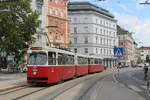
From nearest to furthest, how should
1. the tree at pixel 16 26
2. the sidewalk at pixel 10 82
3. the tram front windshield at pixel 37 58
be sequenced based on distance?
the sidewalk at pixel 10 82 → the tram front windshield at pixel 37 58 → the tree at pixel 16 26

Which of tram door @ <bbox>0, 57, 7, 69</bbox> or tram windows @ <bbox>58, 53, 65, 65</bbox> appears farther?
tram door @ <bbox>0, 57, 7, 69</bbox>

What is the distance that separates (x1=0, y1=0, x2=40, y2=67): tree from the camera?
44656 millimetres

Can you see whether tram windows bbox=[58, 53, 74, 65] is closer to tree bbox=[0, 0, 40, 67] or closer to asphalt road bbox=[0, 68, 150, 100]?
asphalt road bbox=[0, 68, 150, 100]

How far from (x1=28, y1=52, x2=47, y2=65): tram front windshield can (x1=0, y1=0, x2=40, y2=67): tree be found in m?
23.5

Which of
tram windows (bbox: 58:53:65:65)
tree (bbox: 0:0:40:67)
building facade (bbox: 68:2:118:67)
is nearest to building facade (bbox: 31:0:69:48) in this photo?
building facade (bbox: 68:2:118:67)

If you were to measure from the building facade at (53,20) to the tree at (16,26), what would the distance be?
17983 millimetres

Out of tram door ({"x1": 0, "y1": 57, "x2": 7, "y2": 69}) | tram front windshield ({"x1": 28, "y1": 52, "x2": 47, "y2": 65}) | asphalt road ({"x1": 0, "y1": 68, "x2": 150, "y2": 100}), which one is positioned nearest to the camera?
asphalt road ({"x1": 0, "y1": 68, "x2": 150, "y2": 100})

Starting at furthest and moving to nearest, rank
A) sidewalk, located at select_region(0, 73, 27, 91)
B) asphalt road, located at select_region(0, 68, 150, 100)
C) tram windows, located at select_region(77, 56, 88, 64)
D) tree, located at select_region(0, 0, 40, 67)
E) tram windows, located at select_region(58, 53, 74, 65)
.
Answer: tree, located at select_region(0, 0, 40, 67)
tram windows, located at select_region(77, 56, 88, 64)
tram windows, located at select_region(58, 53, 74, 65)
sidewalk, located at select_region(0, 73, 27, 91)
asphalt road, located at select_region(0, 68, 150, 100)

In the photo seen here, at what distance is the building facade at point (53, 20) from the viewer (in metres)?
67.4

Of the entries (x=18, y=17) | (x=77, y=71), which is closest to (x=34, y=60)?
(x=77, y=71)

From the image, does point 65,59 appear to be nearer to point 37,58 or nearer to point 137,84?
point 37,58

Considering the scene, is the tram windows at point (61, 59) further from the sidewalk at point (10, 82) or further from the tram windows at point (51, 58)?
the sidewalk at point (10, 82)

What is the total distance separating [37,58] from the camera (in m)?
21.3

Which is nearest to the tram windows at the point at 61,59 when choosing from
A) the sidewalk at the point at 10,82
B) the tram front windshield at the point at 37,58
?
the tram front windshield at the point at 37,58
